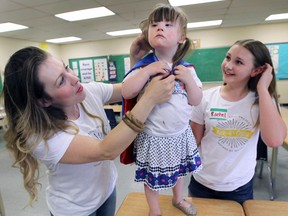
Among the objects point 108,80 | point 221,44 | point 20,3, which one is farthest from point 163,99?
point 108,80

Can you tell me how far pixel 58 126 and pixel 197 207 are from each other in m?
0.78

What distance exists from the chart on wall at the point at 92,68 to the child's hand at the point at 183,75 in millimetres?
7636

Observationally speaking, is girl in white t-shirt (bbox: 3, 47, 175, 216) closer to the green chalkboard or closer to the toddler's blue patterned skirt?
the toddler's blue patterned skirt

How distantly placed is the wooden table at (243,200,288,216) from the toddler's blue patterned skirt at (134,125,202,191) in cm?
39

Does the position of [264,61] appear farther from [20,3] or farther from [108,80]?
[108,80]

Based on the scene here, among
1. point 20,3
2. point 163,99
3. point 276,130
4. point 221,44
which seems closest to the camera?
point 163,99

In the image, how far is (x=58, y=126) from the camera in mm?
880

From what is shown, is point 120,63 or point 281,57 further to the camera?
point 120,63

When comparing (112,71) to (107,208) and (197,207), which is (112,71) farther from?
(197,207)

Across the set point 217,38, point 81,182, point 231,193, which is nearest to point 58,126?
point 81,182

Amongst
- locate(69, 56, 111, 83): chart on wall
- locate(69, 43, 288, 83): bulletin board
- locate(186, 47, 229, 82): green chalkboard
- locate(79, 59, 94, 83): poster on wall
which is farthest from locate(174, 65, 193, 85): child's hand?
locate(79, 59, 94, 83): poster on wall

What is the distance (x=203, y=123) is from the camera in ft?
3.91

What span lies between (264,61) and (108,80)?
297 inches

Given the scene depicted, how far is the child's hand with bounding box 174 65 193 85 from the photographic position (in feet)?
2.82
